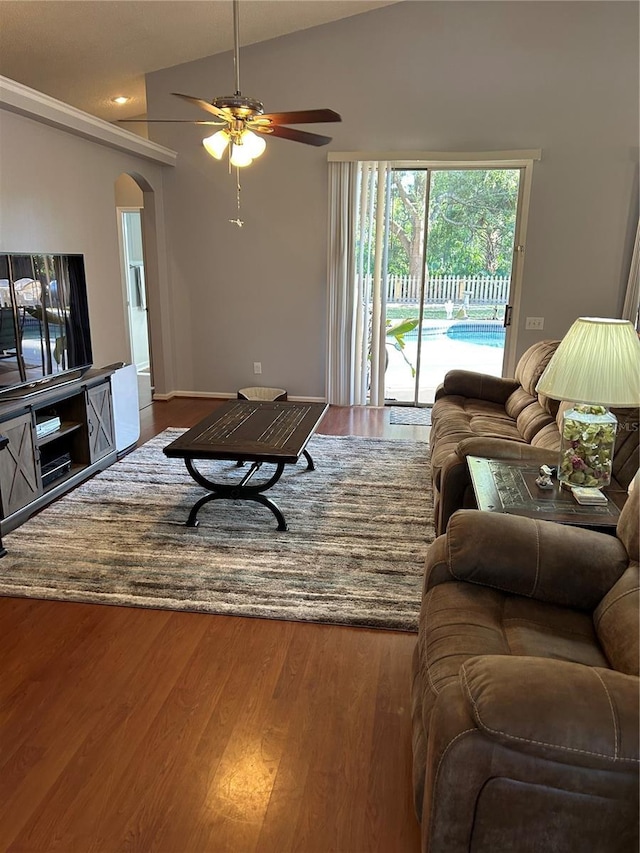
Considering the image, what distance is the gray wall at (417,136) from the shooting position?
5.21 metres

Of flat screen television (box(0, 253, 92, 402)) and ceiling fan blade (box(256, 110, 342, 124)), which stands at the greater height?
ceiling fan blade (box(256, 110, 342, 124))

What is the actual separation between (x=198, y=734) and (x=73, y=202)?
4.08m

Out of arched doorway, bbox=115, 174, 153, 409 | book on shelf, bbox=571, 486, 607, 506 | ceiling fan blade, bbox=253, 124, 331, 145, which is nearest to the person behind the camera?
book on shelf, bbox=571, 486, 607, 506

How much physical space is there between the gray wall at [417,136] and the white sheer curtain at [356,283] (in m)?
0.18

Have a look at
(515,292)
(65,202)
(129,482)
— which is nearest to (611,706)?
(129,482)

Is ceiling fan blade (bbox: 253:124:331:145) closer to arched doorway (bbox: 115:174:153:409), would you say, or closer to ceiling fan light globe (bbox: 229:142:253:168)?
ceiling fan light globe (bbox: 229:142:253:168)

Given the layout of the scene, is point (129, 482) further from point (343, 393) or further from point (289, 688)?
point (343, 393)

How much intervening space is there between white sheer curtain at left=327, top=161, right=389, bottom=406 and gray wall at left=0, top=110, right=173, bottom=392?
186cm

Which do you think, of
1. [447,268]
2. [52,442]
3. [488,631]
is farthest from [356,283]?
[488,631]

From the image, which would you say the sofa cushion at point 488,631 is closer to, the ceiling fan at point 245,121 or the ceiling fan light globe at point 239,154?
the ceiling fan at point 245,121

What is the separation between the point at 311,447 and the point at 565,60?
13.1 ft

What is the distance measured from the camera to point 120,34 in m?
4.61

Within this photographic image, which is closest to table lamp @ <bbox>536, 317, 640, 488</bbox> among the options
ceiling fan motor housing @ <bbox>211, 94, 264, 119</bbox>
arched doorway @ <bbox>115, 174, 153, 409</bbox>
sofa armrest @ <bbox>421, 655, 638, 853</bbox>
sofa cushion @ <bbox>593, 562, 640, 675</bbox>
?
sofa cushion @ <bbox>593, 562, 640, 675</bbox>

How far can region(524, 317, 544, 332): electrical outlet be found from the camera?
5.75 metres
